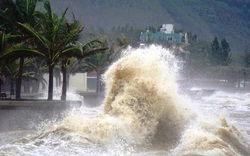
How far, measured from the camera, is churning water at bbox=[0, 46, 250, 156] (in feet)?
35.4

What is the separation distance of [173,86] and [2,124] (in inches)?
224

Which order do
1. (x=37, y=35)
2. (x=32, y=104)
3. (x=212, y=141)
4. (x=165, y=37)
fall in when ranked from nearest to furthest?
1. (x=212, y=141)
2. (x=32, y=104)
3. (x=37, y=35)
4. (x=165, y=37)

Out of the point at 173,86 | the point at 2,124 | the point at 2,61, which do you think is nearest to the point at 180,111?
the point at 173,86

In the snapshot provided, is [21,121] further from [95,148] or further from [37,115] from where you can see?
[95,148]

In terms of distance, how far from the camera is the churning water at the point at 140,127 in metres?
10.8

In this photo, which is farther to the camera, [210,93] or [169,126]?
[210,93]

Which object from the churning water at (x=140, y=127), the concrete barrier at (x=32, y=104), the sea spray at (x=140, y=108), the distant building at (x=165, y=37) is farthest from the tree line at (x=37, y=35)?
the distant building at (x=165, y=37)

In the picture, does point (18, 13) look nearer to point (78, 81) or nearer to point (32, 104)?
point (32, 104)

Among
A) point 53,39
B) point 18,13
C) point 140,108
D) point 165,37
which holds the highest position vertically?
point 165,37

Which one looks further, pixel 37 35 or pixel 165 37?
pixel 165 37

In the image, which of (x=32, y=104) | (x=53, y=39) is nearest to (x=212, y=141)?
(x=32, y=104)

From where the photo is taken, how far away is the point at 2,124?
16453 millimetres

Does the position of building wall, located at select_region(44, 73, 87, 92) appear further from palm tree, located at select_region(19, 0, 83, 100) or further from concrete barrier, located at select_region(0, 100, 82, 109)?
concrete barrier, located at select_region(0, 100, 82, 109)

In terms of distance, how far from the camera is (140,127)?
488 inches
